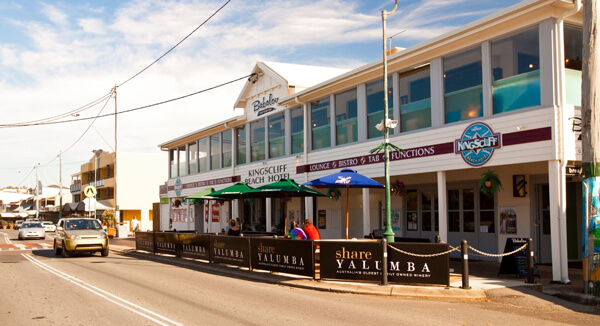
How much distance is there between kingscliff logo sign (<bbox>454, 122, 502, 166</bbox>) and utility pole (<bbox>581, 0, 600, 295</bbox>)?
3.70 meters

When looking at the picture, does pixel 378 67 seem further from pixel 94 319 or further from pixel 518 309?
pixel 94 319

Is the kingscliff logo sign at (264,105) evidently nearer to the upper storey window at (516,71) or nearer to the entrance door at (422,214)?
the entrance door at (422,214)

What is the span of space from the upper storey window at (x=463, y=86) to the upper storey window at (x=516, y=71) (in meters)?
0.64

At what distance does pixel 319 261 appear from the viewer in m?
14.4

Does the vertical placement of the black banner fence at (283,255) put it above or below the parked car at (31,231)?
above

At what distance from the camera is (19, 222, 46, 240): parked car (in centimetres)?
4275

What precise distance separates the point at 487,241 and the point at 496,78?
583 cm

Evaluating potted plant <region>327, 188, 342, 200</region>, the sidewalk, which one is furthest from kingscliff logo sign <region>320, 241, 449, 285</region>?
potted plant <region>327, 188, 342, 200</region>

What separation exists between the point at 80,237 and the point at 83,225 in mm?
1222

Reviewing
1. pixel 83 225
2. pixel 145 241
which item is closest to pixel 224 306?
pixel 83 225

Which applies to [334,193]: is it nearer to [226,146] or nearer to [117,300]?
[226,146]

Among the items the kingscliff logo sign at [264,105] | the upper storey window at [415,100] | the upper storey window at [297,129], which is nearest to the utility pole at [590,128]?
the upper storey window at [415,100]

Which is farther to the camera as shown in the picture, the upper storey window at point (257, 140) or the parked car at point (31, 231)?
the parked car at point (31, 231)

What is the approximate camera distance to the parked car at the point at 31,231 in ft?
140
